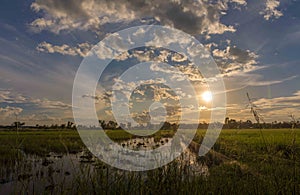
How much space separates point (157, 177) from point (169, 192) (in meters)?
0.35

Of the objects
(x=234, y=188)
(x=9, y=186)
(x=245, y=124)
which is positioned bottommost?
(x=9, y=186)

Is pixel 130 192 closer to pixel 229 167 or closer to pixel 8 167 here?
pixel 229 167

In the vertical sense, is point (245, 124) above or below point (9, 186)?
above

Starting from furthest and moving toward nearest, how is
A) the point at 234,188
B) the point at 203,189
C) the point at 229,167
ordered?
the point at 229,167 → the point at 234,188 → the point at 203,189

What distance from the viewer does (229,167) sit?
33.0 feet

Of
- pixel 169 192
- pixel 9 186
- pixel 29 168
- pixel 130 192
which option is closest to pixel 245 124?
pixel 169 192

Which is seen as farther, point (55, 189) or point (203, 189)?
point (55, 189)

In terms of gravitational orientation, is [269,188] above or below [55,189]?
above

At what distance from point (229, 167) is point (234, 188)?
182 inches

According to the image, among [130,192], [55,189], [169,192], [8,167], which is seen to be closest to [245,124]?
[169,192]

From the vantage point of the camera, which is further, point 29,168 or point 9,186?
point 29,168

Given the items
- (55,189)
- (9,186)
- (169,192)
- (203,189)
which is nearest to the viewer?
(169,192)

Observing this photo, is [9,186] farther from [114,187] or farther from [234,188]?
[234,188]

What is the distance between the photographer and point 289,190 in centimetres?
454
